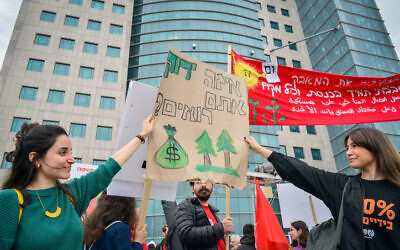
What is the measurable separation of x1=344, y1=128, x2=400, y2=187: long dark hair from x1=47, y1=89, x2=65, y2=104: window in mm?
25000

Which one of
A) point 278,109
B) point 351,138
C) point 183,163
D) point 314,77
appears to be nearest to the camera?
point 351,138

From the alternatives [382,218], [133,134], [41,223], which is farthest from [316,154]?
[41,223]

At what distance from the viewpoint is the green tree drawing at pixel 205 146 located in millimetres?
2836

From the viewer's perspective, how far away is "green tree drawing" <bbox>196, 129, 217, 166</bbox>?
2836mm

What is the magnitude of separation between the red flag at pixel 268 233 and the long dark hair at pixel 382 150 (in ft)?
8.89

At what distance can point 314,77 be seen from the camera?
5.25 m

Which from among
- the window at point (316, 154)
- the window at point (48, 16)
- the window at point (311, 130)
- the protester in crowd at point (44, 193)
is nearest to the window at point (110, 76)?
the window at point (48, 16)

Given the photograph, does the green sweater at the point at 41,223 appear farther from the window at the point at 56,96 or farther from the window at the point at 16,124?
the window at the point at 56,96

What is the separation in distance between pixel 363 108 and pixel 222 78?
11.1 feet

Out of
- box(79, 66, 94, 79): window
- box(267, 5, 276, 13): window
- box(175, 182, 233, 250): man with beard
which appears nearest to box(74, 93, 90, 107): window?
box(79, 66, 94, 79): window

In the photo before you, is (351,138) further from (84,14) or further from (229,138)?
(84,14)

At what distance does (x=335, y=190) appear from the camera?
231cm

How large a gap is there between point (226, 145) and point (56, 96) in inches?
958

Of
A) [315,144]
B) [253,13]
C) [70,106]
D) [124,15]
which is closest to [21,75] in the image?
[70,106]
